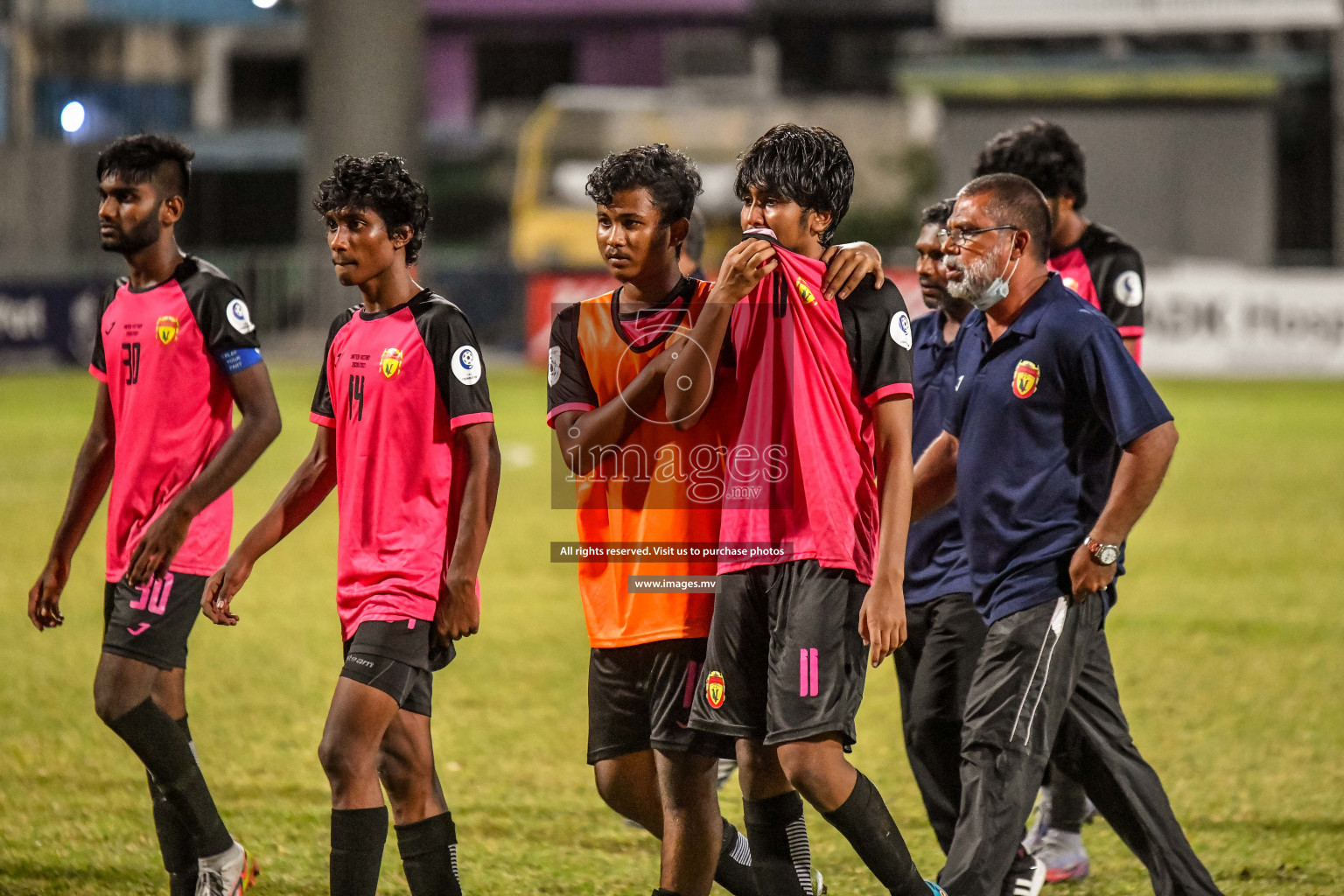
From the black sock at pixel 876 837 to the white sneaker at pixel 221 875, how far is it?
1816 millimetres

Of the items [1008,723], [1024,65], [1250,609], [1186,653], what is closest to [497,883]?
[1008,723]

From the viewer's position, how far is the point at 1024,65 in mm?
34625

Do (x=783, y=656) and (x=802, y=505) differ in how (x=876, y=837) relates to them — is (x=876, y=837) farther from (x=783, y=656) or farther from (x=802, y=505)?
(x=802, y=505)

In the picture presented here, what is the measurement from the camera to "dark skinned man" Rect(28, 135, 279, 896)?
4.64 m

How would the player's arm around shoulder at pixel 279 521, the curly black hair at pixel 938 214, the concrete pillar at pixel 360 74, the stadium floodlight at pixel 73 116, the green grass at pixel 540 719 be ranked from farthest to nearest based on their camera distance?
the concrete pillar at pixel 360 74 < the stadium floodlight at pixel 73 116 < the green grass at pixel 540 719 < the curly black hair at pixel 938 214 < the player's arm around shoulder at pixel 279 521

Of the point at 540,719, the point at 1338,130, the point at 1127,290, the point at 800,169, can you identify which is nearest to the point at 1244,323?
the point at 1338,130

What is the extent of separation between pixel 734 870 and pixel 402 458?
59.5 inches

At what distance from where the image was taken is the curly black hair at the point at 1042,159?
563 centimetres

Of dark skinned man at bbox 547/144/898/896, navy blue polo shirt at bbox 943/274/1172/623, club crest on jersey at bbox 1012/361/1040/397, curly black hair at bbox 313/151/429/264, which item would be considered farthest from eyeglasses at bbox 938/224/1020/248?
curly black hair at bbox 313/151/429/264

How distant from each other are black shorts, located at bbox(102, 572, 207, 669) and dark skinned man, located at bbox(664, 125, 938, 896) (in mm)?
1695

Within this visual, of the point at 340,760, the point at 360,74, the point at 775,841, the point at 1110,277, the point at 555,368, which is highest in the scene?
the point at 360,74

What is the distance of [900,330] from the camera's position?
4.06 metres

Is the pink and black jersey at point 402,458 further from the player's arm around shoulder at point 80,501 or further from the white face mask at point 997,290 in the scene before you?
the white face mask at point 997,290

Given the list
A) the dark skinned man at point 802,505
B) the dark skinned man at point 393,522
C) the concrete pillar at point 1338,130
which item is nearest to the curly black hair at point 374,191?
the dark skinned man at point 393,522
